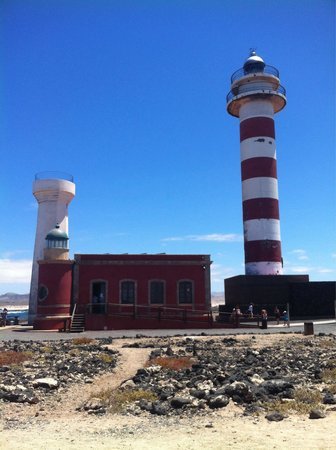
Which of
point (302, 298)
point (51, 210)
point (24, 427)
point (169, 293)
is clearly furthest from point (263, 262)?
point (24, 427)

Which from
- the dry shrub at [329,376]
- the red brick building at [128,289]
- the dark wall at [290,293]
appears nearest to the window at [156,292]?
the red brick building at [128,289]

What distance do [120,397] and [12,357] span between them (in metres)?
7.12

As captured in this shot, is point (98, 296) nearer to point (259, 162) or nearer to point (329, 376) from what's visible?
point (259, 162)

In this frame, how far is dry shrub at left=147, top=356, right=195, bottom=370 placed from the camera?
14086mm

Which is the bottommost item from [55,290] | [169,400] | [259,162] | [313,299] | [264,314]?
[169,400]

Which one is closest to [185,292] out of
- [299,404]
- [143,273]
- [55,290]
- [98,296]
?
[143,273]

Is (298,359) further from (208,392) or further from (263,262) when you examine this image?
(263,262)

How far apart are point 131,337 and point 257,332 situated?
292 inches

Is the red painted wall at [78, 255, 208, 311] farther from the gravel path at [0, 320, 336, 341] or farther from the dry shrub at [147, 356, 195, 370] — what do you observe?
the dry shrub at [147, 356, 195, 370]

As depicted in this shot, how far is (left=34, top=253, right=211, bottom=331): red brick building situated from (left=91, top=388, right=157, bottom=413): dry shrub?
62.5 ft

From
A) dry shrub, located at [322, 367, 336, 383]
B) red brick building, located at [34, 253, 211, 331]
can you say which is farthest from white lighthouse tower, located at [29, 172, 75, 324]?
dry shrub, located at [322, 367, 336, 383]

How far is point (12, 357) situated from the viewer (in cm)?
1569

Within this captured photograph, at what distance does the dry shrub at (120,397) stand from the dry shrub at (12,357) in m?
5.13

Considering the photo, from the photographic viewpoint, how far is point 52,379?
1188 centimetres
